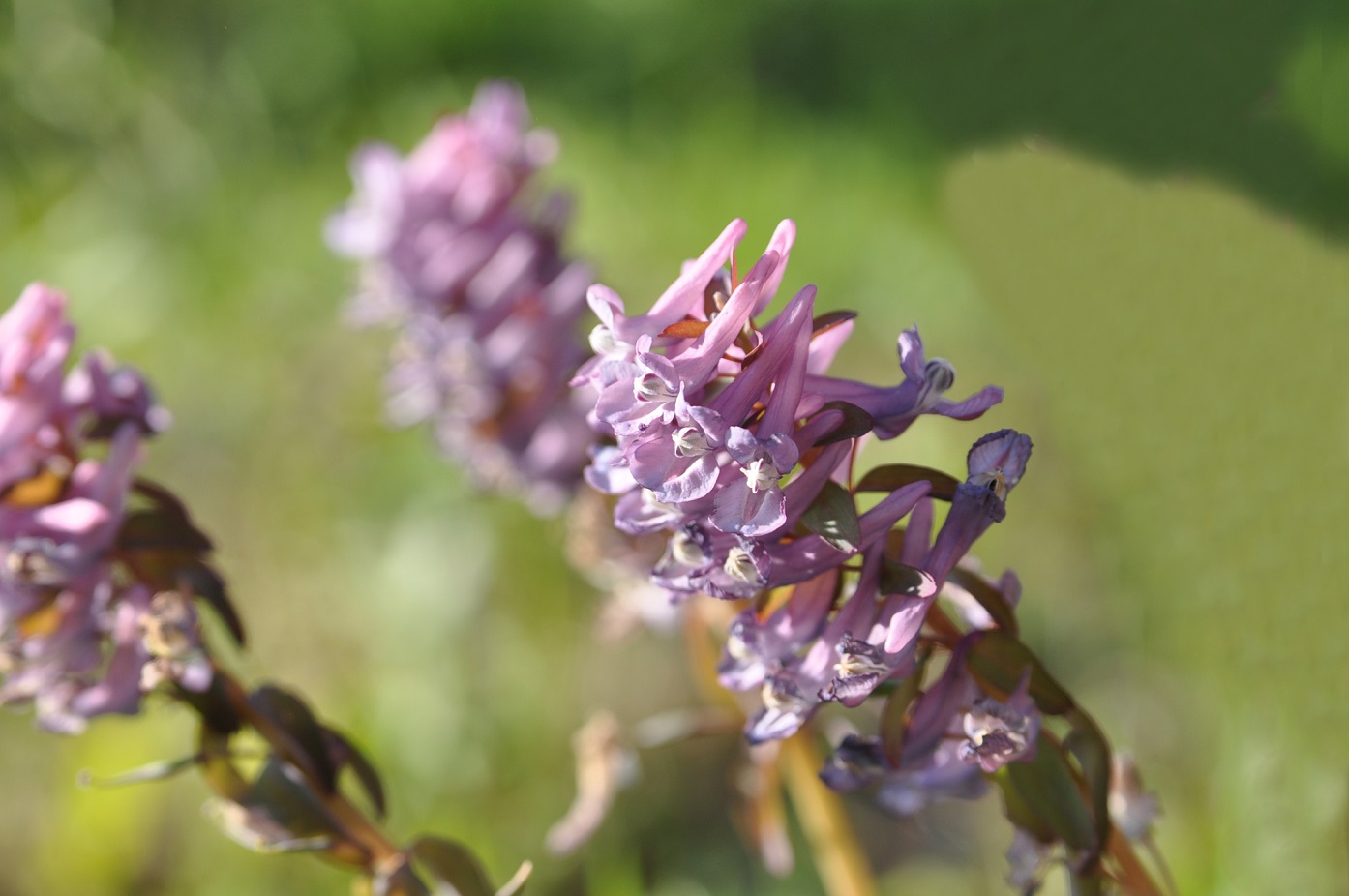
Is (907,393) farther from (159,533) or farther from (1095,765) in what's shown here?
(159,533)

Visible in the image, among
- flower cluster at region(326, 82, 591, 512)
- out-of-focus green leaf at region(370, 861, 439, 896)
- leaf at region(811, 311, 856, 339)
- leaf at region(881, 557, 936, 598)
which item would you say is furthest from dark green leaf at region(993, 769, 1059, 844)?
flower cluster at region(326, 82, 591, 512)

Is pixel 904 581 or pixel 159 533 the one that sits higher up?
pixel 904 581

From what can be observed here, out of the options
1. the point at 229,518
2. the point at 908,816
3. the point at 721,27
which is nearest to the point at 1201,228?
the point at 908,816

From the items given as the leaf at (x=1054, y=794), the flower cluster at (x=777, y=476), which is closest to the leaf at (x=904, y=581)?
the flower cluster at (x=777, y=476)

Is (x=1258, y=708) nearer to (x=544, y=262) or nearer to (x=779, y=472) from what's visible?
(x=779, y=472)

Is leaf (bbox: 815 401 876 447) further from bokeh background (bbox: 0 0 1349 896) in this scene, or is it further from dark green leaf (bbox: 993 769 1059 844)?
bokeh background (bbox: 0 0 1349 896)

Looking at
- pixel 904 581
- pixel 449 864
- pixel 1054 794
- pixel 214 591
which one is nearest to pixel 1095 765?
pixel 1054 794
